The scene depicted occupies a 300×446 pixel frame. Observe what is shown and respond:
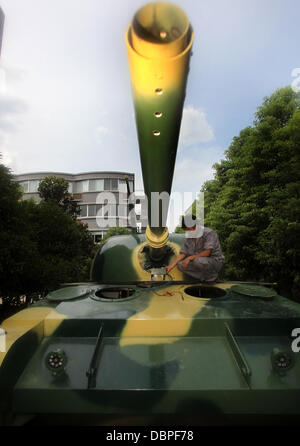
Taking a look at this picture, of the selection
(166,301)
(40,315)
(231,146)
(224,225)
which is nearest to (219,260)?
(166,301)

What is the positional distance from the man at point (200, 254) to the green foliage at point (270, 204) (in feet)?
17.3

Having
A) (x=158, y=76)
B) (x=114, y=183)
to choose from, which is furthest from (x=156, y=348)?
(x=114, y=183)

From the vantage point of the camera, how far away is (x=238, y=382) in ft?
6.44

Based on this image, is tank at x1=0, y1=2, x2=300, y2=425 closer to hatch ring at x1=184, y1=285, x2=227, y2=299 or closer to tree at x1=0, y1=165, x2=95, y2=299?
hatch ring at x1=184, y1=285, x2=227, y2=299

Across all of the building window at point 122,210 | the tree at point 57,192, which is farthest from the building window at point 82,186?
the tree at point 57,192

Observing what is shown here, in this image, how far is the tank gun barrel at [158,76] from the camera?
1.15 m

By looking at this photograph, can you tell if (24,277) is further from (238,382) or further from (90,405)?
(238,382)

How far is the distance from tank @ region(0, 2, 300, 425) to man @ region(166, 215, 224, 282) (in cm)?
86

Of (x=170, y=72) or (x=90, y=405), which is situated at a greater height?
(x=170, y=72)

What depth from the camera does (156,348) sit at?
90.7 inches

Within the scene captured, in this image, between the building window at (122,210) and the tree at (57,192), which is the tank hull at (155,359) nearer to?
the tree at (57,192)

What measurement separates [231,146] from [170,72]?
745 inches

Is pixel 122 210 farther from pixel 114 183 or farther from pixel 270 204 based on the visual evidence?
pixel 270 204

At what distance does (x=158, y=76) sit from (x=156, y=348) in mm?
2023
